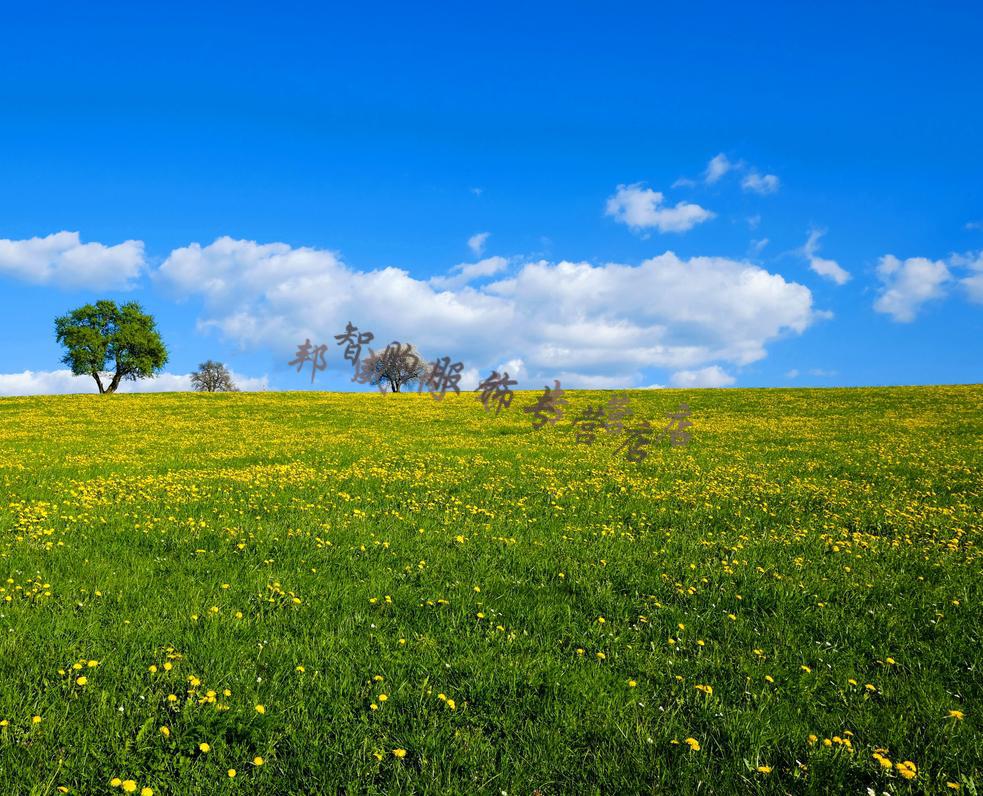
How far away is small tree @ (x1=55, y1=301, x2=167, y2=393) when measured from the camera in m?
69.5

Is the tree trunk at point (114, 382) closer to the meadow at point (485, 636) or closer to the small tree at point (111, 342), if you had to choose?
the small tree at point (111, 342)

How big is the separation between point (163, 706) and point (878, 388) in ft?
190

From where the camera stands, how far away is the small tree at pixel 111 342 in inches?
2736

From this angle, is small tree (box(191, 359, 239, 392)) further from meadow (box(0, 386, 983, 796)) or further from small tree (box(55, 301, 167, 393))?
meadow (box(0, 386, 983, 796))

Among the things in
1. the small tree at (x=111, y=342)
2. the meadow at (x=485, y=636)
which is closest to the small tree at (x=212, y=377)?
the small tree at (x=111, y=342)

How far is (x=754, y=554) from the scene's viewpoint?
10227 mm

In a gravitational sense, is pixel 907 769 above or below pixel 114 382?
below

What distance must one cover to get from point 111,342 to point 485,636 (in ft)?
263

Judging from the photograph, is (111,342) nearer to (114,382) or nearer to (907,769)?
(114,382)

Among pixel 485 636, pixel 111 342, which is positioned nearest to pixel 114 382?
pixel 111 342

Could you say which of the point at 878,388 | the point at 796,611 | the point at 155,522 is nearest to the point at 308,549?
the point at 155,522

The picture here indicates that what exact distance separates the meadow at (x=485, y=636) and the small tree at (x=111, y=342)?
64.2m

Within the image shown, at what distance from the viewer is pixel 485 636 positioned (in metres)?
6.89

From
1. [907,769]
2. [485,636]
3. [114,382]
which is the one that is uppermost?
[114,382]
